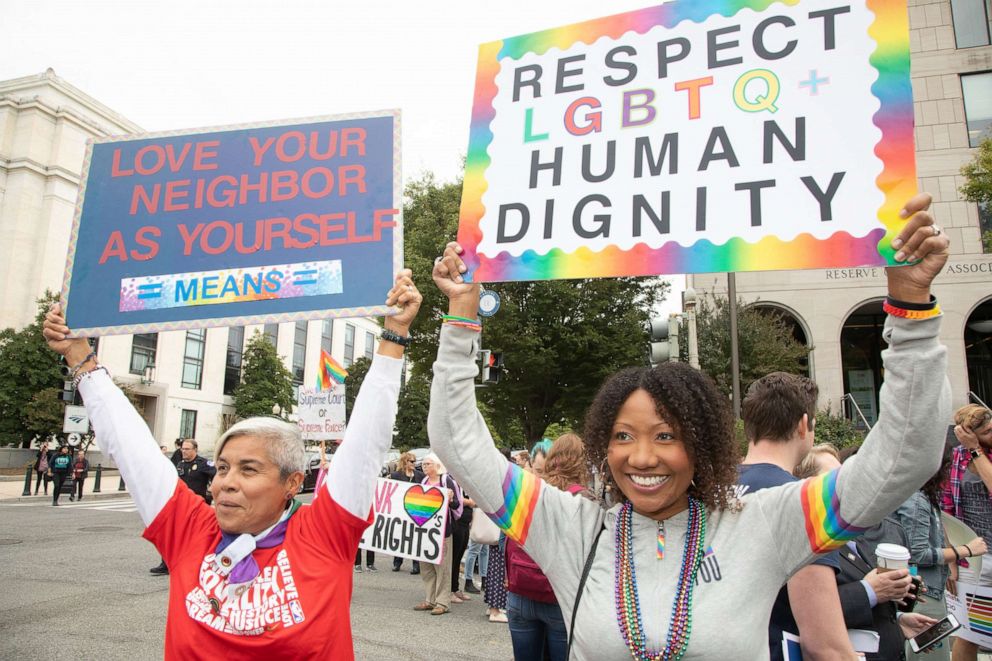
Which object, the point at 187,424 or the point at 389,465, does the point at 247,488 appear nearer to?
the point at 389,465

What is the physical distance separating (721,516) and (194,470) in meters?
9.76

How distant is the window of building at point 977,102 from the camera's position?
69.6ft

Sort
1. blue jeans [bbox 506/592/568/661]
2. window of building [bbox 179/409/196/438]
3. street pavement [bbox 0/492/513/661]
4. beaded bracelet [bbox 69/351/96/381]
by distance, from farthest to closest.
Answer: window of building [bbox 179/409/196/438], street pavement [bbox 0/492/513/661], blue jeans [bbox 506/592/568/661], beaded bracelet [bbox 69/351/96/381]

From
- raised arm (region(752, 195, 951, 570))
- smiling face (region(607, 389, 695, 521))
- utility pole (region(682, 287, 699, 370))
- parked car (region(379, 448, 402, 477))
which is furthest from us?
parked car (region(379, 448, 402, 477))

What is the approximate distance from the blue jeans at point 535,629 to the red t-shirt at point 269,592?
71.9 inches

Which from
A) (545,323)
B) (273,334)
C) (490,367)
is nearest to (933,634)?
(490,367)

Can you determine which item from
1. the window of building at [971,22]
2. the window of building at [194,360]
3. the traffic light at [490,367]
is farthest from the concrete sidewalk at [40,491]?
the window of building at [971,22]

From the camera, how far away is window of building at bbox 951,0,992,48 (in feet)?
71.2

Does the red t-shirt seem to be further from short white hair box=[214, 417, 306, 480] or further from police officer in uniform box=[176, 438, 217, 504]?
police officer in uniform box=[176, 438, 217, 504]

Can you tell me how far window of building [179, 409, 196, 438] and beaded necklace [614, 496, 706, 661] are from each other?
52243mm

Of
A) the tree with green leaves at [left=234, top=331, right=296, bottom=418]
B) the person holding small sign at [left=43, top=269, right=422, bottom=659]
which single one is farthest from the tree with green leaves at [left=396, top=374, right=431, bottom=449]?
the person holding small sign at [left=43, top=269, right=422, bottom=659]

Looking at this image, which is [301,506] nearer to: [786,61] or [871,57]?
[786,61]

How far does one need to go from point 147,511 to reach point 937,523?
14.5 ft

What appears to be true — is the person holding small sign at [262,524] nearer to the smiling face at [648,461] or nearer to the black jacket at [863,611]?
the smiling face at [648,461]
